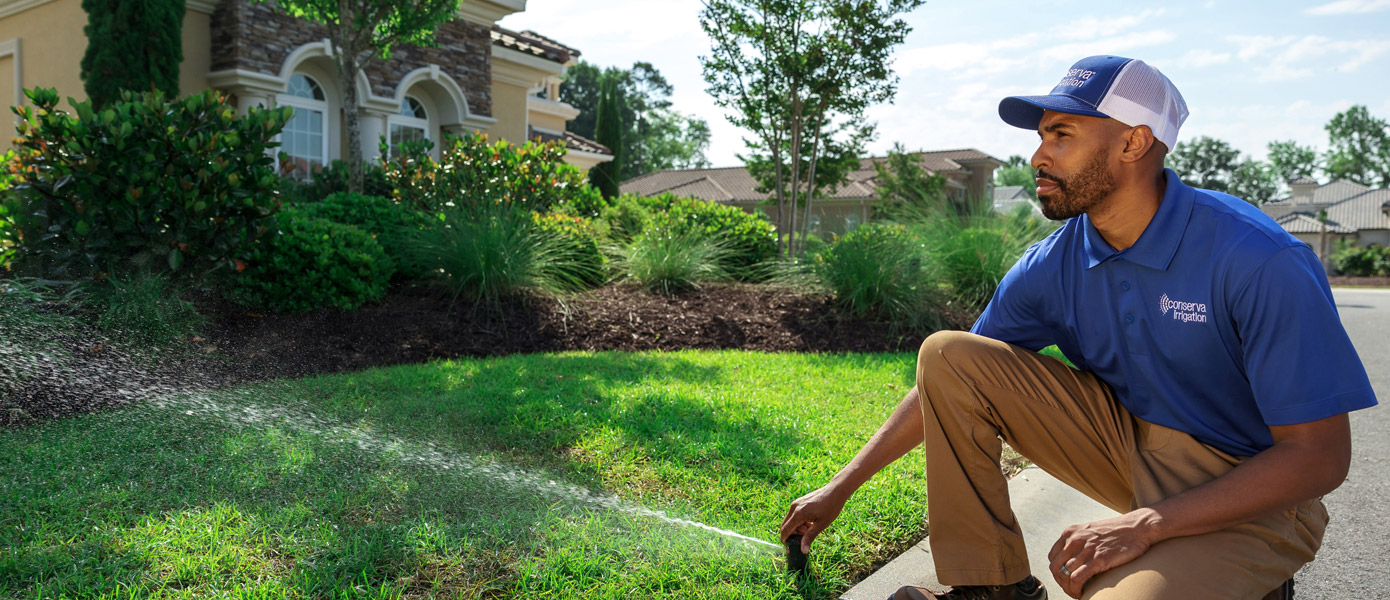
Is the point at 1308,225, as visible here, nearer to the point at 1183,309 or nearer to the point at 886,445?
the point at 1183,309

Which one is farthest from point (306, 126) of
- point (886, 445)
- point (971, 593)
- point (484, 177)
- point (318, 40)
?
point (971, 593)

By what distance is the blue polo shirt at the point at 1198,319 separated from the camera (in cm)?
175

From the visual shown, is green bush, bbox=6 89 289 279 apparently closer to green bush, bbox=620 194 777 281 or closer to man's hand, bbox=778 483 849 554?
green bush, bbox=620 194 777 281

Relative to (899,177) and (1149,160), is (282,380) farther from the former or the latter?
(899,177)

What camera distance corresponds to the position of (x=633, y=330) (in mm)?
6801

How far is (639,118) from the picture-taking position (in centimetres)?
6812

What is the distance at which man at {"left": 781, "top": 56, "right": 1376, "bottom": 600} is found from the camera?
5.78 feet

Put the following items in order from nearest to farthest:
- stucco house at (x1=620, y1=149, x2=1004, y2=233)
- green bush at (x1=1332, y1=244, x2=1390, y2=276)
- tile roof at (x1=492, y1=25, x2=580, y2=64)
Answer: tile roof at (x1=492, y1=25, x2=580, y2=64)
green bush at (x1=1332, y1=244, x2=1390, y2=276)
stucco house at (x1=620, y1=149, x2=1004, y2=233)

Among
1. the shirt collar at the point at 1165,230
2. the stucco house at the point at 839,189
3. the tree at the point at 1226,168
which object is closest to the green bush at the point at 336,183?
the shirt collar at the point at 1165,230

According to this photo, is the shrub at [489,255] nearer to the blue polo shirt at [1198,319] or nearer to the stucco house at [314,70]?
the stucco house at [314,70]

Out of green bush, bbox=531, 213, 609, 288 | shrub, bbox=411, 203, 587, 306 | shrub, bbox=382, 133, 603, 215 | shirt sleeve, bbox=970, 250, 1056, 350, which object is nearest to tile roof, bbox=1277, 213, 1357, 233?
shrub, bbox=382, 133, 603, 215

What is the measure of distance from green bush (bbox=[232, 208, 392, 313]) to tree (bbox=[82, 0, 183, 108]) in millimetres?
5640

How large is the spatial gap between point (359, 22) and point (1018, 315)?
8.75 metres

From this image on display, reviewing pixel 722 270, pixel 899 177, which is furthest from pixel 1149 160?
pixel 899 177
